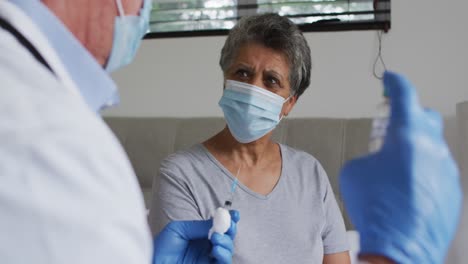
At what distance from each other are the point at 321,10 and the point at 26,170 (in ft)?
7.44

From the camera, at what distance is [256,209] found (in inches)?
56.8

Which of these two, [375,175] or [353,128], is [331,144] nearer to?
[353,128]

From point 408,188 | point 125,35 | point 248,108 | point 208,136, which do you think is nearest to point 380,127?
point 408,188

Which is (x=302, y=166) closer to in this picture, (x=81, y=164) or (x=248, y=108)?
(x=248, y=108)

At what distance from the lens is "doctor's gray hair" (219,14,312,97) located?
152 centimetres

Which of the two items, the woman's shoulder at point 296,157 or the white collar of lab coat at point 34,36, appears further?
the woman's shoulder at point 296,157

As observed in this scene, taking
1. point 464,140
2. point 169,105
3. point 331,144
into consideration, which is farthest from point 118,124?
point 464,140

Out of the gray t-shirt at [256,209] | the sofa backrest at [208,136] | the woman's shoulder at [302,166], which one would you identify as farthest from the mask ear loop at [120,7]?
the sofa backrest at [208,136]

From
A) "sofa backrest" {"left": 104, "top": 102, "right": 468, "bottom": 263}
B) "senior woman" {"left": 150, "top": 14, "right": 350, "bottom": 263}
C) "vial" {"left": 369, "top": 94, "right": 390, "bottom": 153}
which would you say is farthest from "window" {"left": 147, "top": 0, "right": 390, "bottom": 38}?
"vial" {"left": 369, "top": 94, "right": 390, "bottom": 153}

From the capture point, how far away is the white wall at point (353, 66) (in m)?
2.45

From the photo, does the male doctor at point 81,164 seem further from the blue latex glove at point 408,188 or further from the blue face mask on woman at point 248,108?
the blue face mask on woman at point 248,108

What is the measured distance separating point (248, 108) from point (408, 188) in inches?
31.6

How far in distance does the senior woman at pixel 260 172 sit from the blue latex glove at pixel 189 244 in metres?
0.11

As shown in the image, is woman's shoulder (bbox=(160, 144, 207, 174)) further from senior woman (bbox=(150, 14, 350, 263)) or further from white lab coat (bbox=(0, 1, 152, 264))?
white lab coat (bbox=(0, 1, 152, 264))
